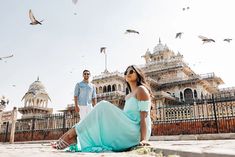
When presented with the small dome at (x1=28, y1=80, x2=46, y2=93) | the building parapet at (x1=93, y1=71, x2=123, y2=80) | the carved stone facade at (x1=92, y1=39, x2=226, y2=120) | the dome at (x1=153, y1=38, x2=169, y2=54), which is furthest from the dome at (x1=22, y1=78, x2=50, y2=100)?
the dome at (x1=153, y1=38, x2=169, y2=54)

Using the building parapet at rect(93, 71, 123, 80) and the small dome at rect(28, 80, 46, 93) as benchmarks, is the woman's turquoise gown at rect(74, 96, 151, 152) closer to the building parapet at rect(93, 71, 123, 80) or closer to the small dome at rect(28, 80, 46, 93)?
the building parapet at rect(93, 71, 123, 80)

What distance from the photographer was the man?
5957 millimetres

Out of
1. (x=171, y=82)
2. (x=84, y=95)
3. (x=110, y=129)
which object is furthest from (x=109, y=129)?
(x=171, y=82)

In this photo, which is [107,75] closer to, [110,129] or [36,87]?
[36,87]

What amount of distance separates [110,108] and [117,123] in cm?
20

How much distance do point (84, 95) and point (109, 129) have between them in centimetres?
304

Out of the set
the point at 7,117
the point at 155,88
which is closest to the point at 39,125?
the point at 7,117

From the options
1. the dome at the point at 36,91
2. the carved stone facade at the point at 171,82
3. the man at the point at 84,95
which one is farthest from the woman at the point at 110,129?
the dome at the point at 36,91

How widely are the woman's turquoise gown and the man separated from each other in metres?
2.89

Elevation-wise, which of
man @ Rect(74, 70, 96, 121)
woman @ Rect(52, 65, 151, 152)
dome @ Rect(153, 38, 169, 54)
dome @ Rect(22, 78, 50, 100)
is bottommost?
woman @ Rect(52, 65, 151, 152)

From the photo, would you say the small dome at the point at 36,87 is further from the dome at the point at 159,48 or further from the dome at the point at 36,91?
the dome at the point at 159,48

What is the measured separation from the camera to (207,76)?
37.4m

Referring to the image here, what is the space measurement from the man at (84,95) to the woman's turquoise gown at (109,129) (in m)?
2.89

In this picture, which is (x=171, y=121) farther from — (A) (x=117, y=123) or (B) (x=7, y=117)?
(B) (x=7, y=117)
